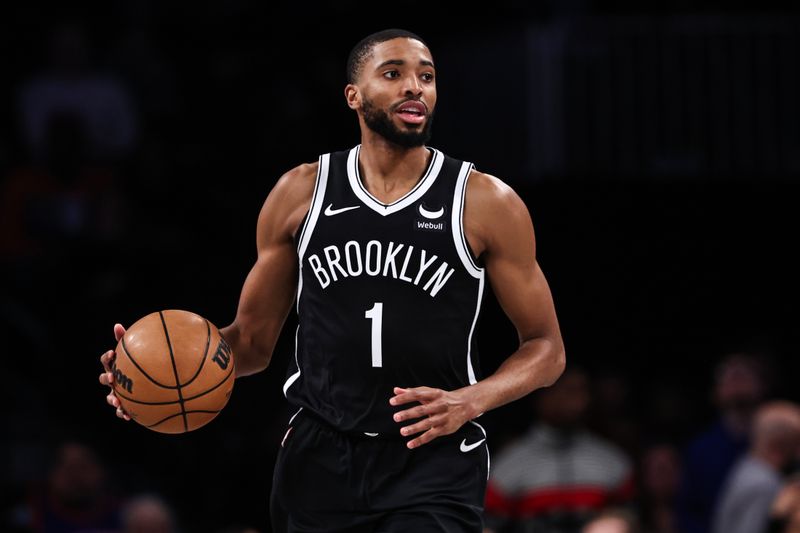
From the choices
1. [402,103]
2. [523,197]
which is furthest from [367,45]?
[523,197]

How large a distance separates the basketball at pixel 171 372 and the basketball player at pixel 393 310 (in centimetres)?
16

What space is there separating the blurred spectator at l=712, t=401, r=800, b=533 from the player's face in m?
4.08

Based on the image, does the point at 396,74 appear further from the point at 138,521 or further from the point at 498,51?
the point at 498,51

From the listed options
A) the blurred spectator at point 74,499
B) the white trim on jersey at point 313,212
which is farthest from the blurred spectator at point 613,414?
the white trim on jersey at point 313,212

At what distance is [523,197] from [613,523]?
2883mm

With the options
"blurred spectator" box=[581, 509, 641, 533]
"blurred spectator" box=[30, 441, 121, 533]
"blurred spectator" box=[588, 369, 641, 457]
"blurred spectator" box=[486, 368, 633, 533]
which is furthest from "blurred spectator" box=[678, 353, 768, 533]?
"blurred spectator" box=[30, 441, 121, 533]

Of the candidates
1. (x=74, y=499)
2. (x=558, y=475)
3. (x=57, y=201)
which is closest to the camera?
(x=558, y=475)

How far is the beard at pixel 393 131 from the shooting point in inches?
193

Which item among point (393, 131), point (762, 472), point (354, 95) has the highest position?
point (354, 95)

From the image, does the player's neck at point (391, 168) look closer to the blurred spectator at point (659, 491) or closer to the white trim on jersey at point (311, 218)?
the white trim on jersey at point (311, 218)

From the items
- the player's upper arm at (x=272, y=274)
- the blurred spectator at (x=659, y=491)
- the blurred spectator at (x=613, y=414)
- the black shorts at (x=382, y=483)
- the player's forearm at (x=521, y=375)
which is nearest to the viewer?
the player's forearm at (x=521, y=375)

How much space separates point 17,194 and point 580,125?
3.89 m

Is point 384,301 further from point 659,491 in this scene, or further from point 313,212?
point 659,491

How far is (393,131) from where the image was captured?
16.1 feet
